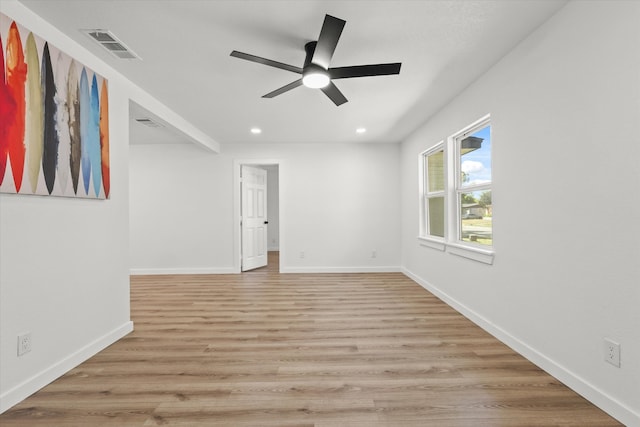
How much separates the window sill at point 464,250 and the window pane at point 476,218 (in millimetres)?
165

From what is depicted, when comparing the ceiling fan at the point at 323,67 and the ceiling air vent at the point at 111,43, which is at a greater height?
the ceiling air vent at the point at 111,43

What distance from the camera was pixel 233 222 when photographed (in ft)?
18.7

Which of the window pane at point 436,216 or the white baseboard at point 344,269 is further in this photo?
the white baseboard at point 344,269

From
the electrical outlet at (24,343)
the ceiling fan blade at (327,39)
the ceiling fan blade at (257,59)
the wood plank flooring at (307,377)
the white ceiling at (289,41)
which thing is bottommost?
the wood plank flooring at (307,377)

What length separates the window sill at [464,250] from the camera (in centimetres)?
286

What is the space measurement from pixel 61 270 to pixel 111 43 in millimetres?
1712

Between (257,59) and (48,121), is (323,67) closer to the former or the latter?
(257,59)

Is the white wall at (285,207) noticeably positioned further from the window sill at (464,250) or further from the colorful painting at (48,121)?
the colorful painting at (48,121)

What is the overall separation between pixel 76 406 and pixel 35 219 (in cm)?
116

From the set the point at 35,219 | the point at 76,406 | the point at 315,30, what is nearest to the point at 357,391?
the point at 76,406

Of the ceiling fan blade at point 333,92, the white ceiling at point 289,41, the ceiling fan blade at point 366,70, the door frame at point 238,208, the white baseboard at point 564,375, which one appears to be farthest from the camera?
the door frame at point 238,208

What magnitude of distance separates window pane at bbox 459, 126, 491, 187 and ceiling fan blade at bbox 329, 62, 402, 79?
1.49 m

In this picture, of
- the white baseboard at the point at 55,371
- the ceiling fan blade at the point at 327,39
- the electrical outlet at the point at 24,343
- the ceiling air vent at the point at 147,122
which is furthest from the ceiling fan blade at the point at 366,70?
the ceiling air vent at the point at 147,122

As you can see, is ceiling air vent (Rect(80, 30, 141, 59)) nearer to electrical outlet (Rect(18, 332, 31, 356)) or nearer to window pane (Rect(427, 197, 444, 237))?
electrical outlet (Rect(18, 332, 31, 356))
